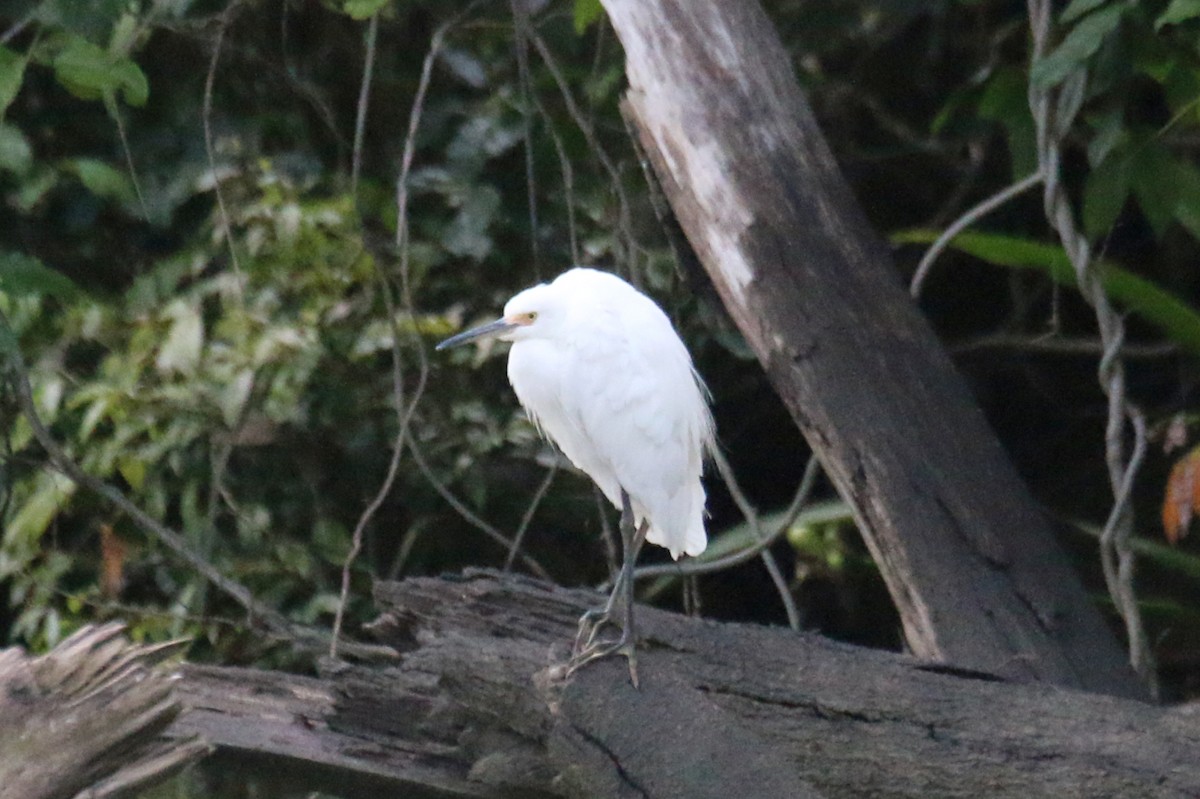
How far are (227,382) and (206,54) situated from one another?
77cm

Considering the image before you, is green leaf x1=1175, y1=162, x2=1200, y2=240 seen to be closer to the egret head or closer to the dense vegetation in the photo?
the dense vegetation

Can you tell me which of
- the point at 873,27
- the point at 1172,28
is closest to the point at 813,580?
the point at 873,27

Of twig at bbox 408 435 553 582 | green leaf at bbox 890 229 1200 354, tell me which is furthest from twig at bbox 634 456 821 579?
green leaf at bbox 890 229 1200 354

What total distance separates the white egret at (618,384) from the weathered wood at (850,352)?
31cm

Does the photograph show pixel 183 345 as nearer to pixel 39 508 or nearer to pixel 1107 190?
pixel 39 508

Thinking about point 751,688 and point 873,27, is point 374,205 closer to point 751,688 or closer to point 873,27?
point 873,27

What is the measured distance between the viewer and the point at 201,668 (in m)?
2.04

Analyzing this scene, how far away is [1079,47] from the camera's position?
204cm

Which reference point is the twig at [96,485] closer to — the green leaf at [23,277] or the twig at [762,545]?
the green leaf at [23,277]

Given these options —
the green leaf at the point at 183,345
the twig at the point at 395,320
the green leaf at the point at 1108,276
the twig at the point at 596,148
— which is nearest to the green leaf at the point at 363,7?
the twig at the point at 395,320

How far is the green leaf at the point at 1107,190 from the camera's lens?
232 cm

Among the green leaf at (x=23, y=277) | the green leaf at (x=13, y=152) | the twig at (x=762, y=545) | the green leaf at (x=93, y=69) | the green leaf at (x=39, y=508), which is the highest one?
the green leaf at (x=93, y=69)

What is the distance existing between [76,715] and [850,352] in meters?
1.25

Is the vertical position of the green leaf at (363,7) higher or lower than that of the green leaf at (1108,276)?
higher
